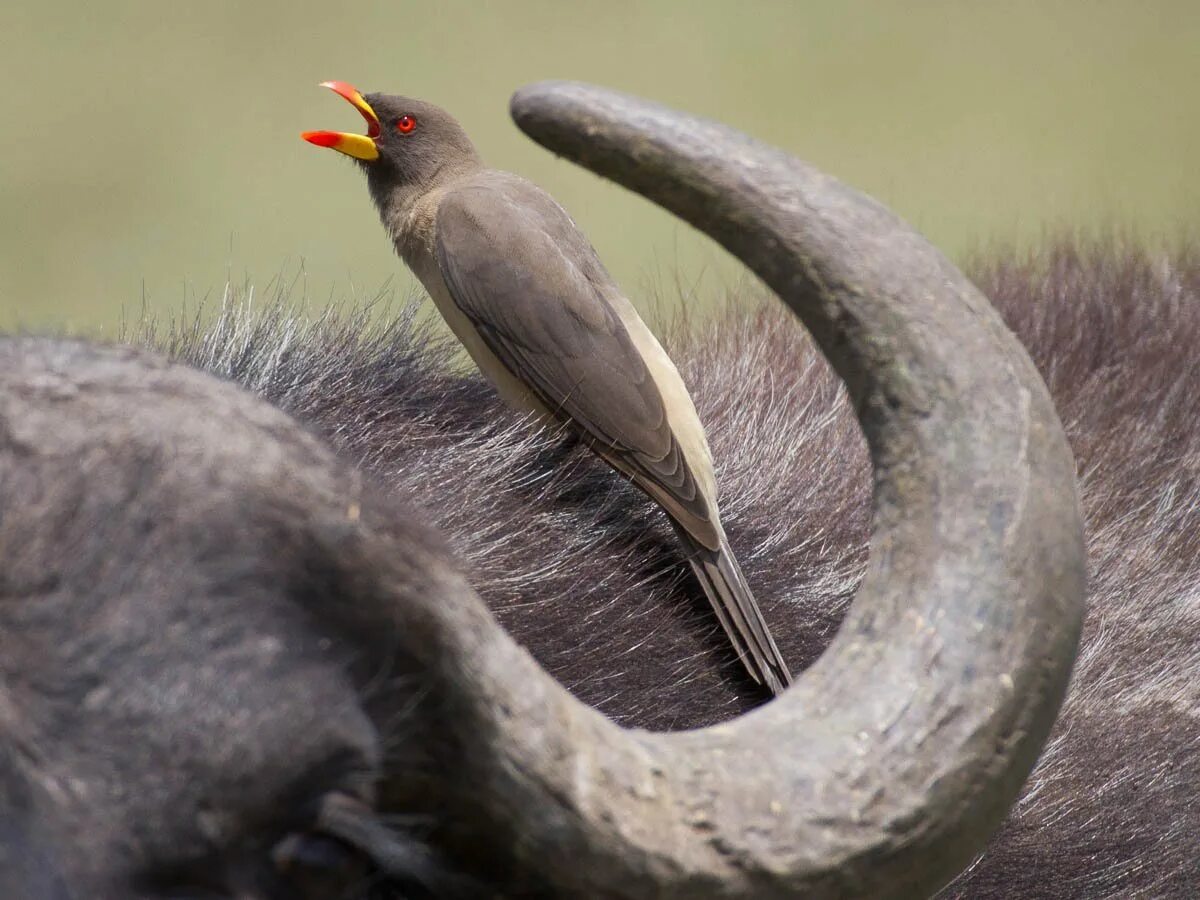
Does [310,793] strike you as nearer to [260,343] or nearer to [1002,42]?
[260,343]

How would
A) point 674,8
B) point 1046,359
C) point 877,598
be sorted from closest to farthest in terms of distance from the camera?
point 877,598, point 1046,359, point 674,8

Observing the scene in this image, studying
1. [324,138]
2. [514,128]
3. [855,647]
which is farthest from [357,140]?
[514,128]

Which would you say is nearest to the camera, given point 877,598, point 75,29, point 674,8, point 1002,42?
point 877,598

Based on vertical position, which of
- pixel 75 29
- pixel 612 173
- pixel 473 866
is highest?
pixel 75 29

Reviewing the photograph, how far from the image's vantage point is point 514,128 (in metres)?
2.76

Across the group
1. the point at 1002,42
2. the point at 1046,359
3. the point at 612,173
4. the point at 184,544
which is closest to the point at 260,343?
the point at 612,173

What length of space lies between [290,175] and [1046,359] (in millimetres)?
1474

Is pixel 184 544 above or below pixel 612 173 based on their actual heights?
below

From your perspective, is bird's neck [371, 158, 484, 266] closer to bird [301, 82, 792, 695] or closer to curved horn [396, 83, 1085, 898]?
bird [301, 82, 792, 695]

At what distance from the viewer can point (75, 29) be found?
2529 mm

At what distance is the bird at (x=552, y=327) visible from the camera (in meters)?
1.06

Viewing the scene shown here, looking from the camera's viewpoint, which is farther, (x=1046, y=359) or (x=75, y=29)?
(x=75, y=29)

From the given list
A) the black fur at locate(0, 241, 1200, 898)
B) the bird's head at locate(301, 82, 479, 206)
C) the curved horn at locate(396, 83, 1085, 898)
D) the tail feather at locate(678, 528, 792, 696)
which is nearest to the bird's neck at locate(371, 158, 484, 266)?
the bird's head at locate(301, 82, 479, 206)

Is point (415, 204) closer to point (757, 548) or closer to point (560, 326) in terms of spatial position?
point (560, 326)
